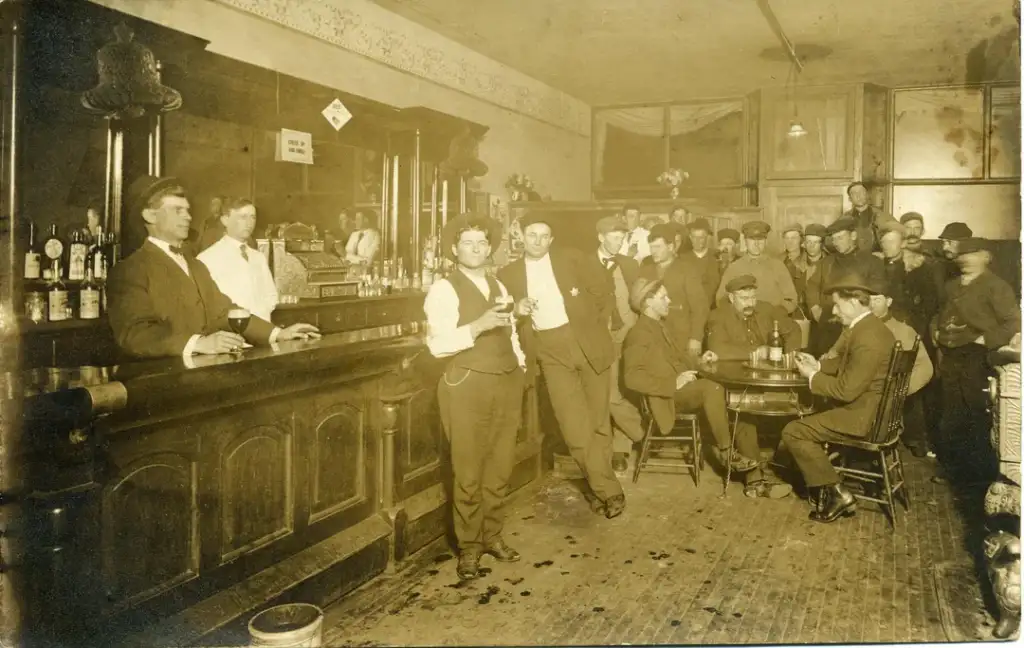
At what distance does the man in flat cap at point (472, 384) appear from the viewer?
10.5 feet

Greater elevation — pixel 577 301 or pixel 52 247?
pixel 52 247

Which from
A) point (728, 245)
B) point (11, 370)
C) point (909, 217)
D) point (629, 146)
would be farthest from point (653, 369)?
point (629, 146)

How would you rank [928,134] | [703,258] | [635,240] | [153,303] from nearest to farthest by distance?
[153,303]
[703,258]
[635,240]
[928,134]

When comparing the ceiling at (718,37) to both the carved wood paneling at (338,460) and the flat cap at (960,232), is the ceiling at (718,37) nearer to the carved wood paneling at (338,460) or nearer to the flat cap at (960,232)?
the flat cap at (960,232)

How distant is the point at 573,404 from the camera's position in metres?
4.08

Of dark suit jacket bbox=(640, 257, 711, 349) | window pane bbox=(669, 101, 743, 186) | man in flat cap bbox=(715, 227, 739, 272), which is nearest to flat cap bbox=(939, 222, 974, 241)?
dark suit jacket bbox=(640, 257, 711, 349)

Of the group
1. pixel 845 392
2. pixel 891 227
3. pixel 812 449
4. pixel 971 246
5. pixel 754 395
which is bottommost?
pixel 812 449

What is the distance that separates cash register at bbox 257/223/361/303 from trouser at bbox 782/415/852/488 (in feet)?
9.99

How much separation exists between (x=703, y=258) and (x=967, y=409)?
2111 millimetres

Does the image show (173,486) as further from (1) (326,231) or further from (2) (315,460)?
(1) (326,231)

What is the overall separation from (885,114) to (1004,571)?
226 inches

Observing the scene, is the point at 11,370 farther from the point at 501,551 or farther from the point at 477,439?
the point at 501,551

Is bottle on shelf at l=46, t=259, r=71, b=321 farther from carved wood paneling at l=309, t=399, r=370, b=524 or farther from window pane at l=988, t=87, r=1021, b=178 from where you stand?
window pane at l=988, t=87, r=1021, b=178

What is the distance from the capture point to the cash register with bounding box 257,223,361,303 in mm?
4582
